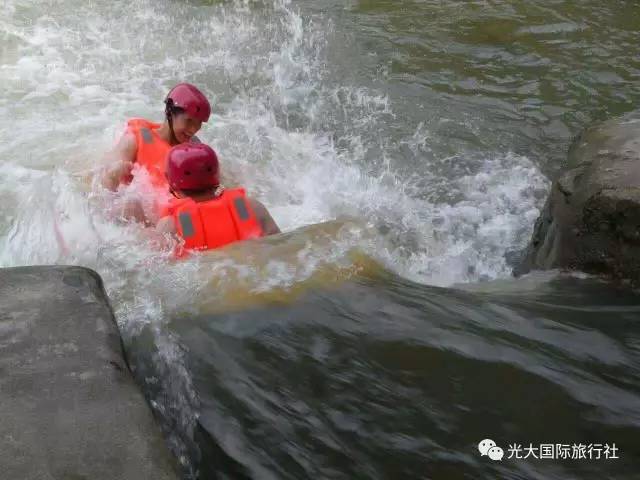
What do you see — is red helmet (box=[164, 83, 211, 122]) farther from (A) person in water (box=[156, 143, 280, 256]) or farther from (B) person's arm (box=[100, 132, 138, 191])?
(A) person in water (box=[156, 143, 280, 256])

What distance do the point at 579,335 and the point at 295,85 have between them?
4593 millimetres

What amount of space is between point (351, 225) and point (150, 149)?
1799 mm

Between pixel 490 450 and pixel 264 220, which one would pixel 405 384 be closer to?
pixel 490 450

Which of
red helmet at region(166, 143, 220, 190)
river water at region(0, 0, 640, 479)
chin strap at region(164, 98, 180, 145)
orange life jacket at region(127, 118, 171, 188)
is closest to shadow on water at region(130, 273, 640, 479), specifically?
river water at region(0, 0, 640, 479)

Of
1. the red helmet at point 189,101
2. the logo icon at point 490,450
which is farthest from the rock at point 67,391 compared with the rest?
the red helmet at point 189,101

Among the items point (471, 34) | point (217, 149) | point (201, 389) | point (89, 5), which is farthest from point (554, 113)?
point (89, 5)

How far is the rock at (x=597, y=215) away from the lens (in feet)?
12.2

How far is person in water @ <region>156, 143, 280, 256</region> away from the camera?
384 centimetres

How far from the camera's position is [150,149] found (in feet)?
15.9

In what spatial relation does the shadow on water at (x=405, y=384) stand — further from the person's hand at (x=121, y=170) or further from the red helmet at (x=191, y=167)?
the person's hand at (x=121, y=170)

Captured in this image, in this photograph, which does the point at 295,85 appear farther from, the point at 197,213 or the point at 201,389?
the point at 201,389

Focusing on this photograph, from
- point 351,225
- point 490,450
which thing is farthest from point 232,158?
point 490,450

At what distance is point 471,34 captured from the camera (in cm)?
778

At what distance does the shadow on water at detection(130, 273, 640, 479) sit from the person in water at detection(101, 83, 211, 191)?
6.58 feet
